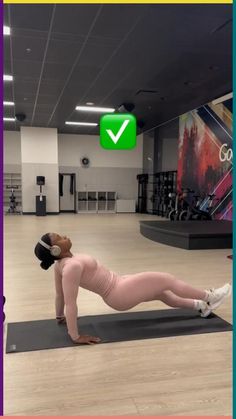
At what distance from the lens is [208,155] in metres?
9.37

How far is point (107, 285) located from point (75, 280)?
29 cm

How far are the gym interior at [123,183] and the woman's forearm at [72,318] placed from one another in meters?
0.08

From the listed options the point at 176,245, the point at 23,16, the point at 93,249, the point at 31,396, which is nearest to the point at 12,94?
the point at 23,16

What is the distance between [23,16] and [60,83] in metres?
3.04

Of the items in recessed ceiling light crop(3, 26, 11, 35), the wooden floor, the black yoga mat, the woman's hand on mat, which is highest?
recessed ceiling light crop(3, 26, 11, 35)

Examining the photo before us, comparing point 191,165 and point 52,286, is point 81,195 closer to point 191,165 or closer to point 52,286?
point 191,165

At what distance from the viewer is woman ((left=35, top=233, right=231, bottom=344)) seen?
7.65ft

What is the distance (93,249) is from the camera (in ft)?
19.7

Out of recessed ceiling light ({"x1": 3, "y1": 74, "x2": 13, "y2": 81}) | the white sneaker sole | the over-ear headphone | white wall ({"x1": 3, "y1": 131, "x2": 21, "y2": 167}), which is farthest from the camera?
white wall ({"x1": 3, "y1": 131, "x2": 21, "y2": 167})

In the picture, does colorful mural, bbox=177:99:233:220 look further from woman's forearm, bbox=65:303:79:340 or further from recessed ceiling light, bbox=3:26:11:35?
woman's forearm, bbox=65:303:79:340

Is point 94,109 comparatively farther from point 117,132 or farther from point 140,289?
point 140,289

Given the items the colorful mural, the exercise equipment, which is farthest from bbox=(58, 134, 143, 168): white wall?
the exercise equipment

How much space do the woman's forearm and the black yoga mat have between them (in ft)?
0.27

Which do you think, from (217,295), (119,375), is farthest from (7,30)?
(119,375)
